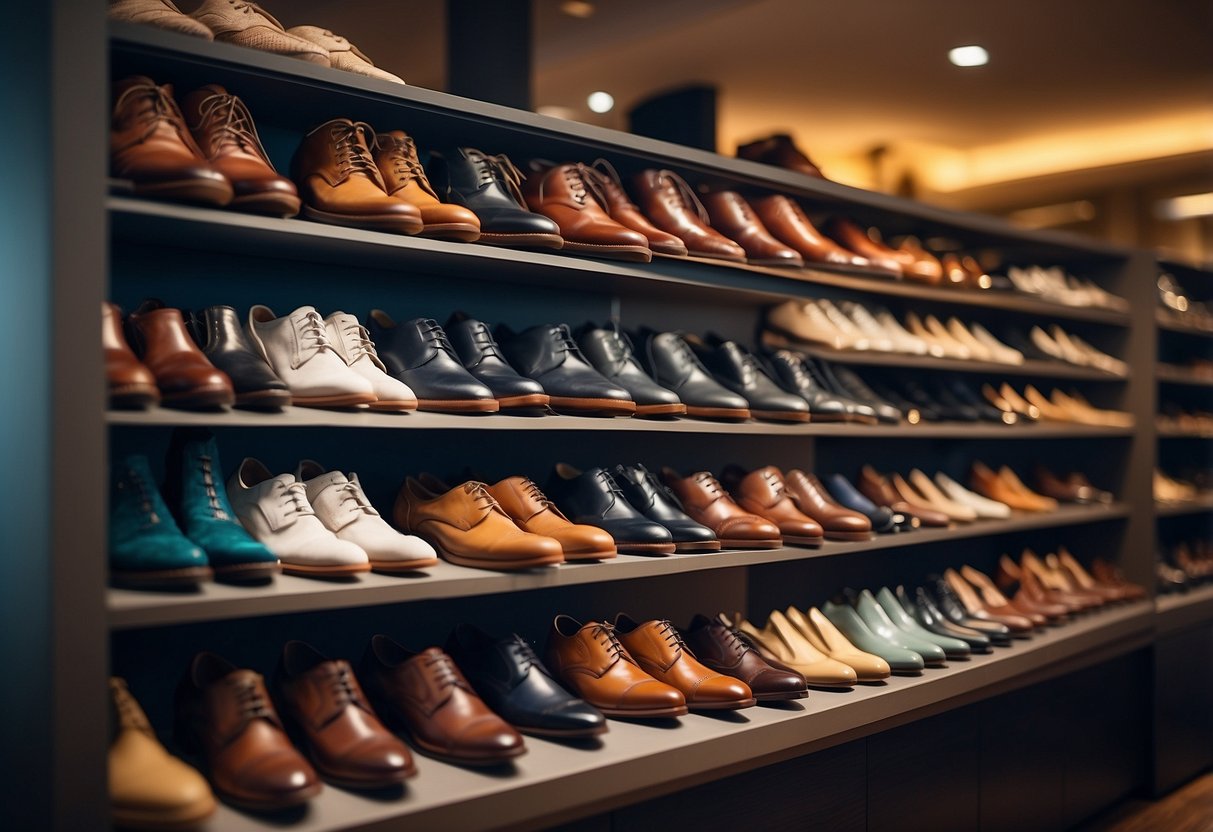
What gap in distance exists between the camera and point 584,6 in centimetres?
490

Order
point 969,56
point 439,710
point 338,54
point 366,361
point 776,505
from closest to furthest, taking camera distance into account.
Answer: point 439,710 → point 366,361 → point 338,54 → point 776,505 → point 969,56

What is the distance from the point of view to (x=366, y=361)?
202cm

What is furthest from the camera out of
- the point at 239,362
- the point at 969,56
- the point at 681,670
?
the point at 969,56

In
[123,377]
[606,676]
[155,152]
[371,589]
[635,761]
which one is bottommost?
[635,761]

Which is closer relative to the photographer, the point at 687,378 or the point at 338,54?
the point at 338,54

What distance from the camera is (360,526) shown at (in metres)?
1.98

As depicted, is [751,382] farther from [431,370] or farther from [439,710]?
[439,710]

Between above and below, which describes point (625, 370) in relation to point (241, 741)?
above

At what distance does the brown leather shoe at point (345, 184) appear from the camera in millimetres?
1967

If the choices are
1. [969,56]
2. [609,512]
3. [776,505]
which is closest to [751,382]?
[776,505]

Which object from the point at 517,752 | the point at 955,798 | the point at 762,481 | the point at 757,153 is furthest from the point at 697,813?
the point at 757,153

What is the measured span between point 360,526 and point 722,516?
918 mm

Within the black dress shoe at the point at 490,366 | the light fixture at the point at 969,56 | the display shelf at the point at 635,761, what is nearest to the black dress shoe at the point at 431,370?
the black dress shoe at the point at 490,366

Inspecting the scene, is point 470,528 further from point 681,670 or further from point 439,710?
point 681,670
